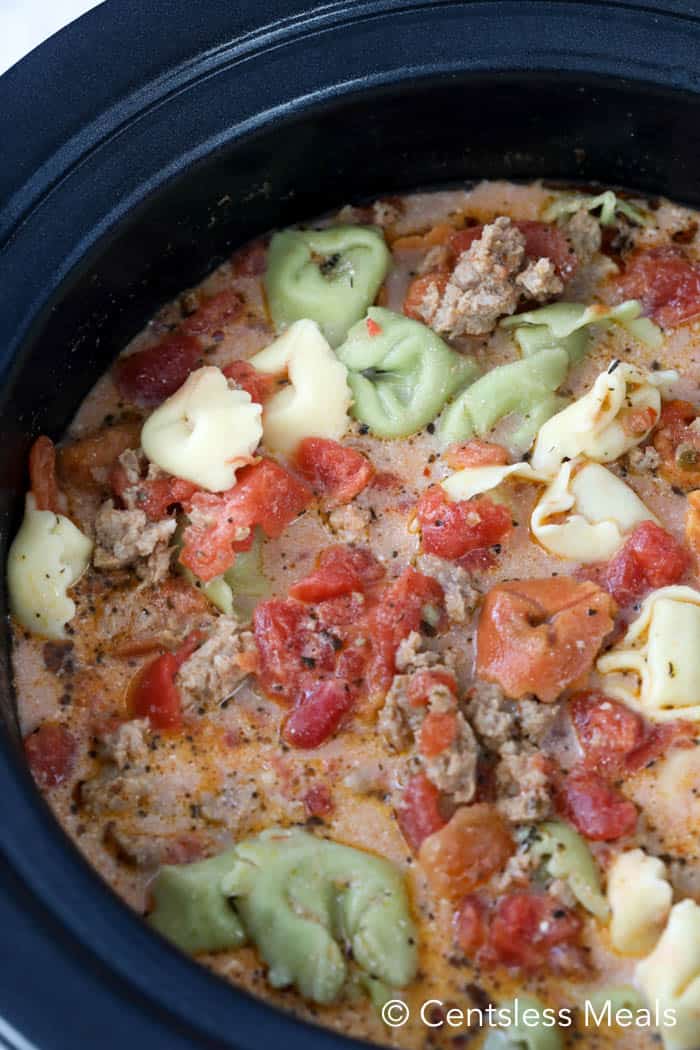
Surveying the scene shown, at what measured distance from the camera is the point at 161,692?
4246 millimetres

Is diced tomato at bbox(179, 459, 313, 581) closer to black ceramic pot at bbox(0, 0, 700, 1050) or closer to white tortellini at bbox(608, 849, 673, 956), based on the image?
black ceramic pot at bbox(0, 0, 700, 1050)

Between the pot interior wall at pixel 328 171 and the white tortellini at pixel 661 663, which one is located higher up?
the pot interior wall at pixel 328 171

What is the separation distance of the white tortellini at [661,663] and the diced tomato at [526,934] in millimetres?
712

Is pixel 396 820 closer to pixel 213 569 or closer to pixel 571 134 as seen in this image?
pixel 213 569

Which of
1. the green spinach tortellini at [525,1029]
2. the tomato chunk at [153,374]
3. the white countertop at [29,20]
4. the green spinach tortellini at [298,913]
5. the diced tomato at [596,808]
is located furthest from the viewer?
the white countertop at [29,20]

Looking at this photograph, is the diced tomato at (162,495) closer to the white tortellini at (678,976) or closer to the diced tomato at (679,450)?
the diced tomato at (679,450)

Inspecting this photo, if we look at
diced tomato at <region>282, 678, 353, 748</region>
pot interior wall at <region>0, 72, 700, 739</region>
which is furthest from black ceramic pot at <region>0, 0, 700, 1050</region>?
diced tomato at <region>282, 678, 353, 748</region>

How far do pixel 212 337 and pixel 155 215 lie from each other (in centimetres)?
56

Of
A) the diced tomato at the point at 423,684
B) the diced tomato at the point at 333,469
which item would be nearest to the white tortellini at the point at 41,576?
the diced tomato at the point at 333,469

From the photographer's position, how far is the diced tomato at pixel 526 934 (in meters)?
3.83

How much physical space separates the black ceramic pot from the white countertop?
4.04 ft

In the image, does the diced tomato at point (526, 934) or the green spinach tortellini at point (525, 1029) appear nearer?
the green spinach tortellini at point (525, 1029)

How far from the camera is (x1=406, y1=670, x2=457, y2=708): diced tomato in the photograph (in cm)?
406

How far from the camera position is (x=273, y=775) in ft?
13.6
